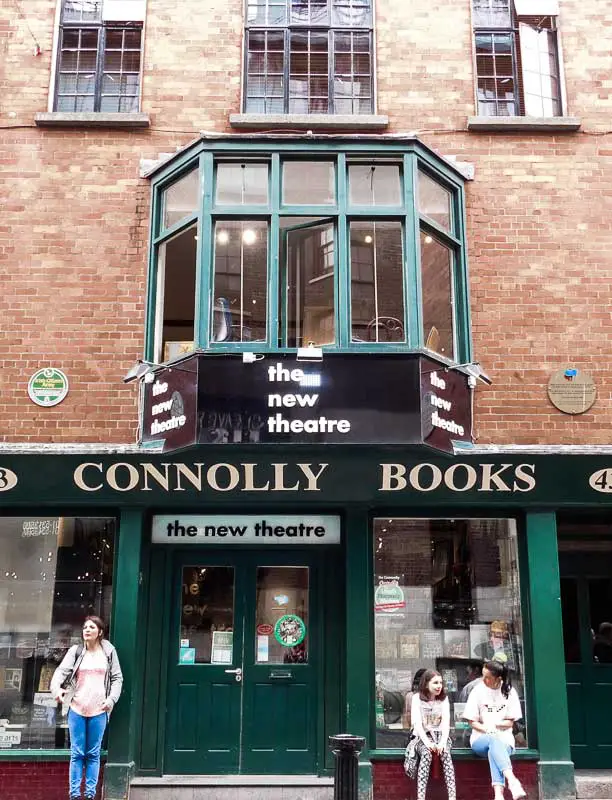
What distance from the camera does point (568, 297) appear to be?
8828 mm

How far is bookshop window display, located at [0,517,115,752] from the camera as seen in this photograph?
27.4 feet

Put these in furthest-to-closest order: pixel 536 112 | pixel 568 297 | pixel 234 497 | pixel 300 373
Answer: pixel 536 112 → pixel 568 297 → pixel 234 497 → pixel 300 373

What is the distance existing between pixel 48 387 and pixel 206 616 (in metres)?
3.01

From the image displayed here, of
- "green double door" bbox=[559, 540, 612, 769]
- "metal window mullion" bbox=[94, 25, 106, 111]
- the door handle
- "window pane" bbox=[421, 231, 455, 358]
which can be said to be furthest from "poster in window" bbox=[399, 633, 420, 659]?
"metal window mullion" bbox=[94, 25, 106, 111]

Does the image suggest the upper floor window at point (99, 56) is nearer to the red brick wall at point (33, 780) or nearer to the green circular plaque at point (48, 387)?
the green circular plaque at point (48, 387)

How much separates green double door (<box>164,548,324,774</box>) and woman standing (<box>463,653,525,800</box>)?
1672mm

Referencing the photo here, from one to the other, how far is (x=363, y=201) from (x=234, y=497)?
3.38 m

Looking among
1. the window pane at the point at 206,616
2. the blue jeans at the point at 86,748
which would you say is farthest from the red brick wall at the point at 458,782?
the blue jeans at the point at 86,748

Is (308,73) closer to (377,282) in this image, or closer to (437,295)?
(377,282)

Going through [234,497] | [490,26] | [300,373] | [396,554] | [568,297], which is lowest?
[396,554]

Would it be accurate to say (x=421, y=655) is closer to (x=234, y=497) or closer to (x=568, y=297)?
(x=234, y=497)

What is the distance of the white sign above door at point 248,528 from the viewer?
8852 mm

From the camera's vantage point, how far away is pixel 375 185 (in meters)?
8.49

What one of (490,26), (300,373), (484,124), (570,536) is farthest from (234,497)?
(490,26)
